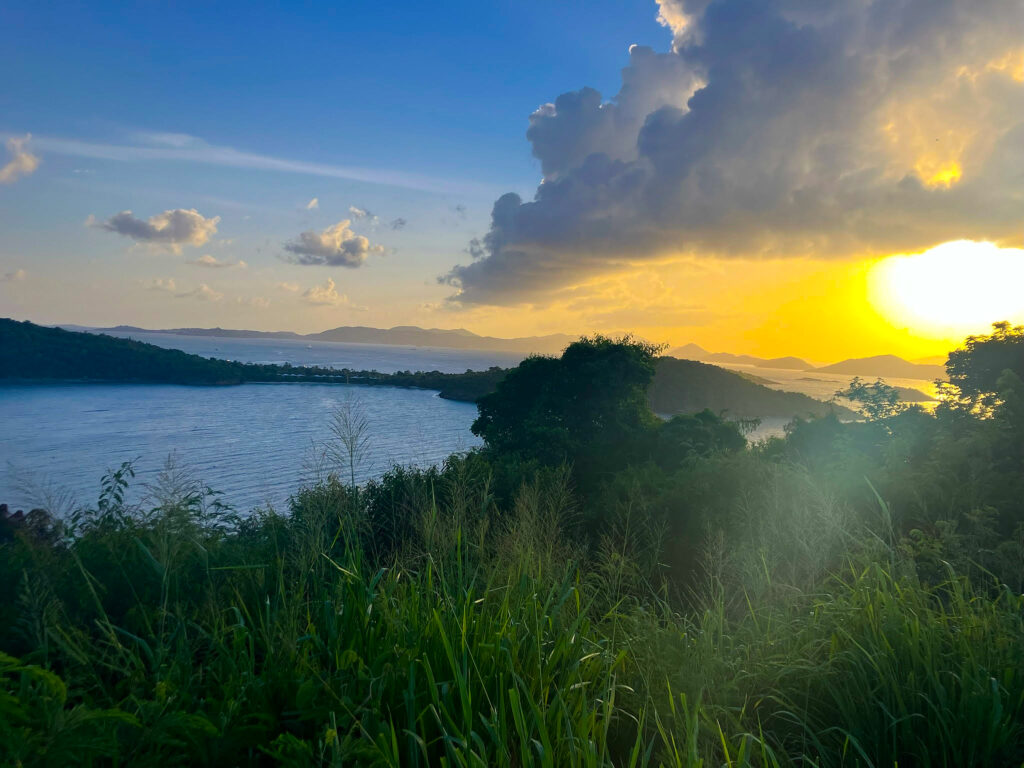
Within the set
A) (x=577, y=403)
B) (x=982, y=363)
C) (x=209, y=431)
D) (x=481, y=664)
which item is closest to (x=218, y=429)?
(x=209, y=431)

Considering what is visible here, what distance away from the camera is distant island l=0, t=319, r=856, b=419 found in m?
47.5

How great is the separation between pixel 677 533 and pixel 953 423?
589 cm

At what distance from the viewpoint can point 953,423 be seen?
11555 mm

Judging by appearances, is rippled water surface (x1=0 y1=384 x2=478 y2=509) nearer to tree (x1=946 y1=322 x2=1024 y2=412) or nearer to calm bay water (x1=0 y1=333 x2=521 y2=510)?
calm bay water (x1=0 y1=333 x2=521 y2=510)

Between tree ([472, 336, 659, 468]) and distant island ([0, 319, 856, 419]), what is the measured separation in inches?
544

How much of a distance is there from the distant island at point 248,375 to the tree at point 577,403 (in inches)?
544

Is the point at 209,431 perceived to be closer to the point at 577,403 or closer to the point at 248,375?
the point at 577,403

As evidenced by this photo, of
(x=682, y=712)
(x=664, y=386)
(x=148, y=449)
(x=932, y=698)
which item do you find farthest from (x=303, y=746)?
(x=664, y=386)

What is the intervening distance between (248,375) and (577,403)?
60.4 m

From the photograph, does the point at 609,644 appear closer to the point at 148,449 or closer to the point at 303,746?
the point at 303,746

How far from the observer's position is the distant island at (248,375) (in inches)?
1869

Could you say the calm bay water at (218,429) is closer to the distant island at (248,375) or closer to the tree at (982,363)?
the distant island at (248,375)

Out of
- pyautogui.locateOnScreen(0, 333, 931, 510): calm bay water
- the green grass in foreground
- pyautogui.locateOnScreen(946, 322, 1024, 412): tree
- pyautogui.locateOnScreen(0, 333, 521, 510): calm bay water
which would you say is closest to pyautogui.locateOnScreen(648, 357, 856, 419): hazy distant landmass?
pyautogui.locateOnScreen(0, 333, 931, 510): calm bay water

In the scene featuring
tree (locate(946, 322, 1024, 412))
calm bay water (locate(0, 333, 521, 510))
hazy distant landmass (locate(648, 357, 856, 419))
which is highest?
tree (locate(946, 322, 1024, 412))
